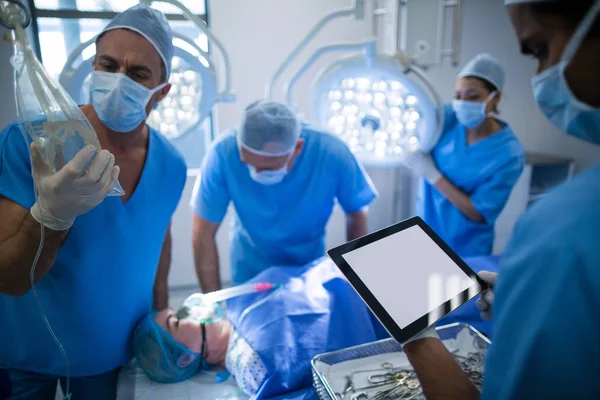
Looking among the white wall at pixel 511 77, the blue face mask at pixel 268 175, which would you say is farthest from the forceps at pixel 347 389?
the white wall at pixel 511 77

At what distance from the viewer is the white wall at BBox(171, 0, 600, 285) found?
2689 millimetres

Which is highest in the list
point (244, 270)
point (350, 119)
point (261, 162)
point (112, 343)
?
point (350, 119)

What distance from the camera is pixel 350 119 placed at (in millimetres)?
1644

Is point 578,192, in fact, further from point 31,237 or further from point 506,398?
point 31,237

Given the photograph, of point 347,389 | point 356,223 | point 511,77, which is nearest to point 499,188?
point 356,223

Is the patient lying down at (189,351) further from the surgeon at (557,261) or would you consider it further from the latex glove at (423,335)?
the surgeon at (557,261)

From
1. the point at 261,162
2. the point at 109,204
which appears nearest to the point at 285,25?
the point at 261,162

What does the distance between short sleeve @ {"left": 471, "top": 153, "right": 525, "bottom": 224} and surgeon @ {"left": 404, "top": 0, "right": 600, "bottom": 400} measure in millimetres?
1249

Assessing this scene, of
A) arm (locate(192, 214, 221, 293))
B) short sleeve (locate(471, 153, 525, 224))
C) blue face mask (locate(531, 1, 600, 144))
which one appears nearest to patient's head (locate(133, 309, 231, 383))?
arm (locate(192, 214, 221, 293))

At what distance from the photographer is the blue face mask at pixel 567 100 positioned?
0.54 metres

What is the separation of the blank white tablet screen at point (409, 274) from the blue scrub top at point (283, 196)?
0.78 meters

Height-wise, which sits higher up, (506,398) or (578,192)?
(578,192)

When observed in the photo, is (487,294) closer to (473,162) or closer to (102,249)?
(102,249)

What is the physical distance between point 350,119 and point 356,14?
424mm
